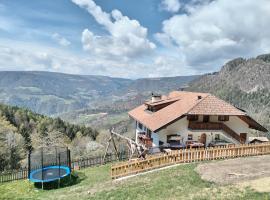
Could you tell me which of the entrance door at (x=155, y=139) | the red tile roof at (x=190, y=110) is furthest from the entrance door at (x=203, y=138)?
the entrance door at (x=155, y=139)

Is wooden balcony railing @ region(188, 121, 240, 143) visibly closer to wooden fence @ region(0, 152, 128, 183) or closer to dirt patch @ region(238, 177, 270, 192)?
wooden fence @ region(0, 152, 128, 183)

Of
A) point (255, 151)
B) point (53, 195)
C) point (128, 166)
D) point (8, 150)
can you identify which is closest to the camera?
→ point (53, 195)

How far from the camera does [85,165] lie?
39.2 m

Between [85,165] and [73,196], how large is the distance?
17197 mm

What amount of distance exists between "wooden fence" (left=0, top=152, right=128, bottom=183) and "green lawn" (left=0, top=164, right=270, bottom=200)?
6527mm

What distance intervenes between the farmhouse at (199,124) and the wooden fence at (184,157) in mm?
6340

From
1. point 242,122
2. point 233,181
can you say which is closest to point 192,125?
point 242,122

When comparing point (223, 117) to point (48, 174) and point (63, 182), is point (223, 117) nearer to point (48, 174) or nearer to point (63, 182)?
point (63, 182)

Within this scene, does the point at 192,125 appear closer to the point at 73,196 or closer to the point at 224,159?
the point at 224,159

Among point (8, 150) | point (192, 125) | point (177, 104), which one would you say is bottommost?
point (8, 150)

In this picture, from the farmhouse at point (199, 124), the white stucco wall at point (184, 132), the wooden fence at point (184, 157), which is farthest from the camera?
the white stucco wall at point (184, 132)

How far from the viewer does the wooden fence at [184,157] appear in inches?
1056

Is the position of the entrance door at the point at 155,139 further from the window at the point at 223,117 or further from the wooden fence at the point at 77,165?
the window at the point at 223,117

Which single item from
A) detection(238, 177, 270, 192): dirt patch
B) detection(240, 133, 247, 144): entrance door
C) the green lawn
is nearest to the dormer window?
detection(240, 133, 247, 144): entrance door
